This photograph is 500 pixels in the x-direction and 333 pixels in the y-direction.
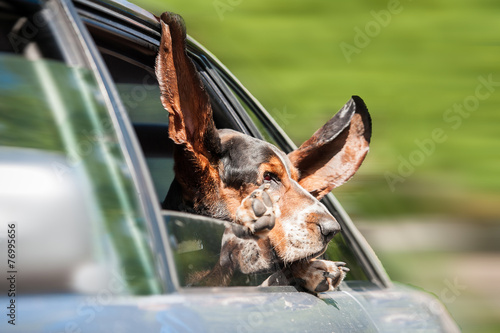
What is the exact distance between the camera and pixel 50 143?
1245 mm

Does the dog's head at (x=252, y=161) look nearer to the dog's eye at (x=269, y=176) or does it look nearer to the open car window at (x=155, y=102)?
the dog's eye at (x=269, y=176)

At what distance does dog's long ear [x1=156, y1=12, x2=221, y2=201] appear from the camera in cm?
204

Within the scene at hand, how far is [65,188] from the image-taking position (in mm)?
1195

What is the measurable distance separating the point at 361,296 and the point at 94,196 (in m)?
1.23

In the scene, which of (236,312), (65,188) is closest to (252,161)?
(236,312)

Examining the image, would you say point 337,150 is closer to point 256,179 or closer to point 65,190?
point 256,179

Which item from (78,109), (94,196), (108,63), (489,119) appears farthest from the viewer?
(489,119)

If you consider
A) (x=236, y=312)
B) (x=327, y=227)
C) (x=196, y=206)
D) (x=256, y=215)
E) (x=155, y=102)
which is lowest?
(x=236, y=312)

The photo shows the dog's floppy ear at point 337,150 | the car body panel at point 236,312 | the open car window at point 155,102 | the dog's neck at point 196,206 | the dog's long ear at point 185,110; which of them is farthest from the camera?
the dog's floppy ear at point 337,150

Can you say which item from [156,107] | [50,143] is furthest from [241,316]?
[156,107]

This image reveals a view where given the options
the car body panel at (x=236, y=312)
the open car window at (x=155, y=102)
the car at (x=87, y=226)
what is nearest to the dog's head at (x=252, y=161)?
the open car window at (x=155, y=102)

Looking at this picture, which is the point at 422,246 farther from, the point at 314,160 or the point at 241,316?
the point at 241,316

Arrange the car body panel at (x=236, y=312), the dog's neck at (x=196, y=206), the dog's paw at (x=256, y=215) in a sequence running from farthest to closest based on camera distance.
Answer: the dog's neck at (x=196, y=206) < the dog's paw at (x=256, y=215) < the car body panel at (x=236, y=312)

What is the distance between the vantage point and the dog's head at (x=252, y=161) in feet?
6.95
